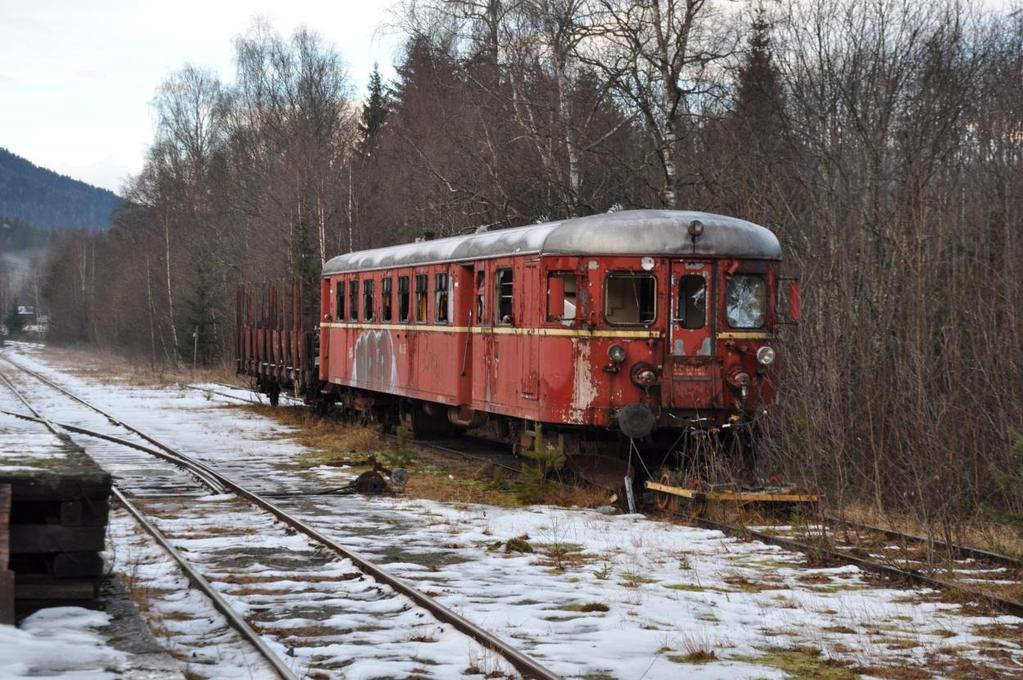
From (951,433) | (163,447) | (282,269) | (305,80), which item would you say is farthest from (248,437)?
(305,80)

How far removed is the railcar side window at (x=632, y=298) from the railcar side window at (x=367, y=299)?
7.75 m

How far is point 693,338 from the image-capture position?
13094 mm

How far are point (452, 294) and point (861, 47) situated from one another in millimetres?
7168

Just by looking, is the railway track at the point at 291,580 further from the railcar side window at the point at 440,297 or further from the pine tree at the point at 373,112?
the pine tree at the point at 373,112

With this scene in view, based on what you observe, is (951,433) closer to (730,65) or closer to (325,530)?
(325,530)

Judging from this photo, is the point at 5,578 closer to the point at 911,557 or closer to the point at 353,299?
the point at 911,557

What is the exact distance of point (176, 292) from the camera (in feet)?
180

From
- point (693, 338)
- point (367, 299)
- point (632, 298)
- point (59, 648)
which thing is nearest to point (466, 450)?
point (367, 299)

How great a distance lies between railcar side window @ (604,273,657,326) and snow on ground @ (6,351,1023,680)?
1.98 meters

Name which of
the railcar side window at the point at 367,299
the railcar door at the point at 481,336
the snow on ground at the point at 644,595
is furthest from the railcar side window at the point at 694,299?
the railcar side window at the point at 367,299

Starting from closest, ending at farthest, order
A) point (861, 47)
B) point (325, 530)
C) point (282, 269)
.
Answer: point (325, 530), point (861, 47), point (282, 269)

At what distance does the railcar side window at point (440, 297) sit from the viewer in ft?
53.8

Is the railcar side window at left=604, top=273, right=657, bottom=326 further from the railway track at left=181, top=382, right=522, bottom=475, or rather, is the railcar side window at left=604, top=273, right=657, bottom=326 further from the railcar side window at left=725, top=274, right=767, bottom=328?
the railway track at left=181, top=382, right=522, bottom=475

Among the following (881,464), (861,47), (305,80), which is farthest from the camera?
(305,80)
